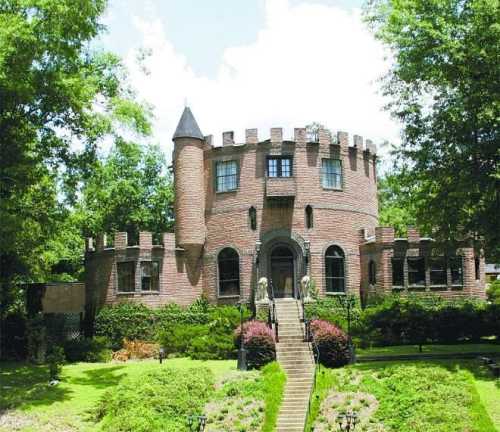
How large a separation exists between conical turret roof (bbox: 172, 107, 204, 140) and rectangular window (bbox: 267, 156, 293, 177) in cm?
406

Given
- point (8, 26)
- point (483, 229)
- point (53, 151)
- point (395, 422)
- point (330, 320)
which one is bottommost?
point (395, 422)

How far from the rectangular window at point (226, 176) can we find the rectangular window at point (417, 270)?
9887 mm

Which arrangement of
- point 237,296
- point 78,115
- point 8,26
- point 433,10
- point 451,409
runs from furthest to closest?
1. point 237,296
2. point 78,115
3. point 433,10
4. point 8,26
5. point 451,409

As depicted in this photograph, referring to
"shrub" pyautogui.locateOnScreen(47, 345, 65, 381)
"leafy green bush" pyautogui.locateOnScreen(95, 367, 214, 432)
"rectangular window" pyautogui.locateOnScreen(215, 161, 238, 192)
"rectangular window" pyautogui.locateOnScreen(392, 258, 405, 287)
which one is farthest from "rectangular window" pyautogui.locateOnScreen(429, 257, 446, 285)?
"shrub" pyautogui.locateOnScreen(47, 345, 65, 381)

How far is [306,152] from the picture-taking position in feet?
124

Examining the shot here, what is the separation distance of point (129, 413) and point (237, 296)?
48.1ft

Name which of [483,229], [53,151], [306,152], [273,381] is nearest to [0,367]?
[53,151]

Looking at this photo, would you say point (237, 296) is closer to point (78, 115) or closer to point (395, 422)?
point (78, 115)

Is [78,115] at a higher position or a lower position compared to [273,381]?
higher

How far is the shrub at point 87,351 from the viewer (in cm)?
3409

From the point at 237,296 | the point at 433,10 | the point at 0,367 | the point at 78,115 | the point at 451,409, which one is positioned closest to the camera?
the point at 451,409

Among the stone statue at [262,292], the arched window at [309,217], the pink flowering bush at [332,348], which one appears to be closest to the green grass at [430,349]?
the pink flowering bush at [332,348]

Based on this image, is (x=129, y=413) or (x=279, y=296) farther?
(x=279, y=296)

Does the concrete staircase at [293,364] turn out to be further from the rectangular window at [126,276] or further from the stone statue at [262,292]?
the rectangular window at [126,276]
